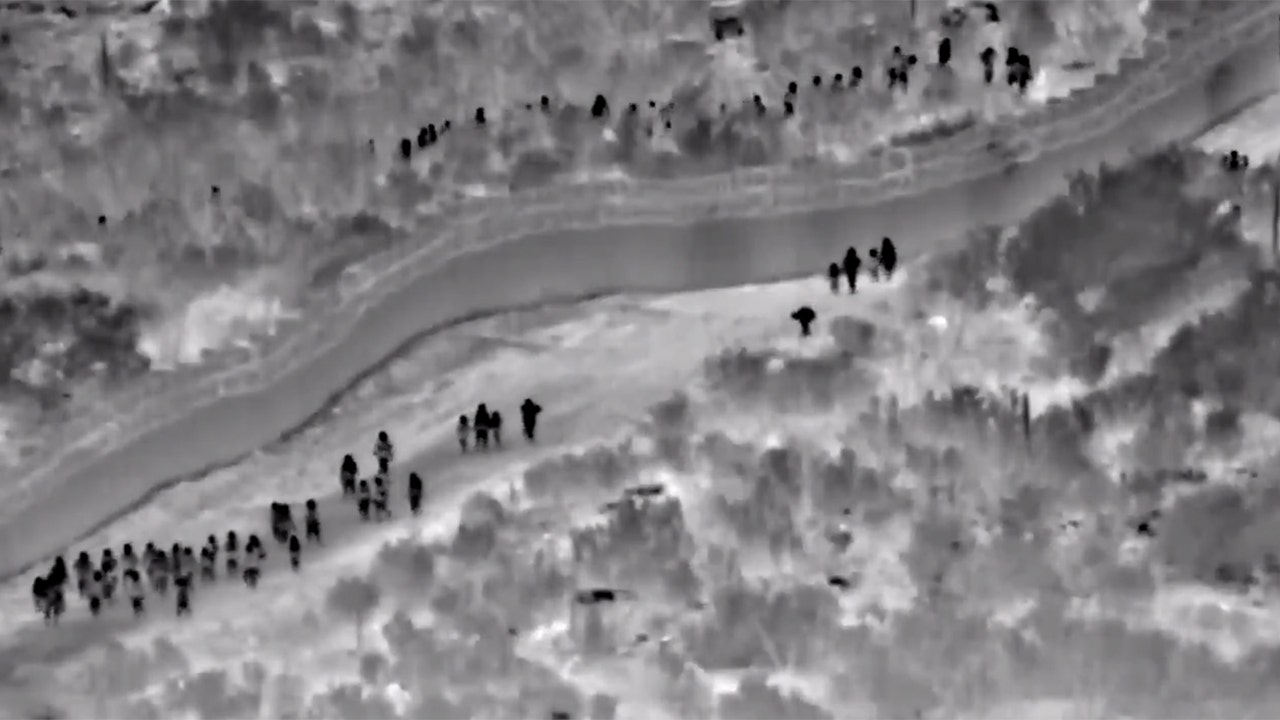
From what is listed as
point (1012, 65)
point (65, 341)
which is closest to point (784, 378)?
point (1012, 65)

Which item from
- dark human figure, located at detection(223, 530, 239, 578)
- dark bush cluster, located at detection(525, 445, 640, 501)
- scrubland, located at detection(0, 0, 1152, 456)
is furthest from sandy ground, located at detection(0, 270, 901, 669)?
scrubland, located at detection(0, 0, 1152, 456)

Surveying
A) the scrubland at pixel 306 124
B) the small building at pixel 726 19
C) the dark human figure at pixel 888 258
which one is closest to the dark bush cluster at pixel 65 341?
the scrubland at pixel 306 124

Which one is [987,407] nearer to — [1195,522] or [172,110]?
[1195,522]

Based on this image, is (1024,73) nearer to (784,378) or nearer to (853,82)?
(853,82)

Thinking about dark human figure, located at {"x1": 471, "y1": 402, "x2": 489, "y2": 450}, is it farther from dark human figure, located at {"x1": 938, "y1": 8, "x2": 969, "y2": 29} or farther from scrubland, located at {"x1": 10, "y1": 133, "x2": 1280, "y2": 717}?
dark human figure, located at {"x1": 938, "y1": 8, "x2": 969, "y2": 29}

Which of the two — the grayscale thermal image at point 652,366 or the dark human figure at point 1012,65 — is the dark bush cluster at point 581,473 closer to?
the grayscale thermal image at point 652,366

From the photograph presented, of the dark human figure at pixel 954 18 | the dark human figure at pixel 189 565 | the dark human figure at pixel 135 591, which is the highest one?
the dark human figure at pixel 954 18

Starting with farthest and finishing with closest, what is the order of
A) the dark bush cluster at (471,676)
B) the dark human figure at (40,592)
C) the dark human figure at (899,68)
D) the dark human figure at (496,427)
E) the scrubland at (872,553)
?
the dark human figure at (899,68)
the dark human figure at (496,427)
the dark human figure at (40,592)
the dark bush cluster at (471,676)
the scrubland at (872,553)

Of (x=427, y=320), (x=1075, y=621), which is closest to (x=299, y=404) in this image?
(x=427, y=320)
